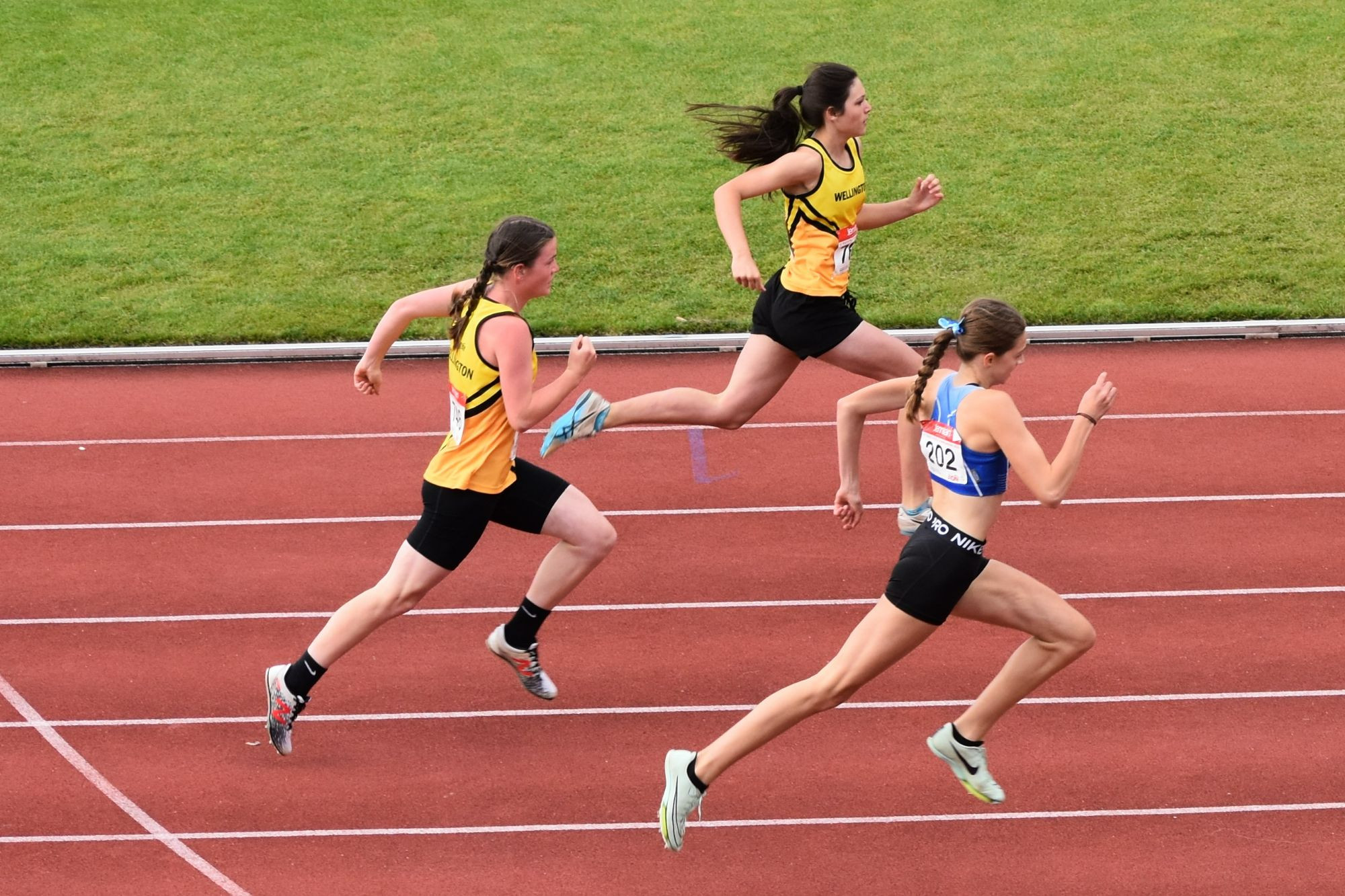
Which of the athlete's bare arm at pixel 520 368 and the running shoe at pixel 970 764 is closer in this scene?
the running shoe at pixel 970 764

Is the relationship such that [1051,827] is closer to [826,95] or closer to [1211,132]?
[826,95]

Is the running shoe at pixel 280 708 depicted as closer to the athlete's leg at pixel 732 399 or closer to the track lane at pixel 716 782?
the track lane at pixel 716 782

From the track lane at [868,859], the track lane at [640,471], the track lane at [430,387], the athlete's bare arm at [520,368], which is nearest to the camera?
the track lane at [868,859]

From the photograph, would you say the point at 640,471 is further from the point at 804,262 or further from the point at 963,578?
the point at 963,578

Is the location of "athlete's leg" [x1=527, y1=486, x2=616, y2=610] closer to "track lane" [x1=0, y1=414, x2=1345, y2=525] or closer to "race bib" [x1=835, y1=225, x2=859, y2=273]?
"race bib" [x1=835, y1=225, x2=859, y2=273]

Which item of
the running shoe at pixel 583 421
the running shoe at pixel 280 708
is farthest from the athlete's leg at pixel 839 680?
the running shoe at pixel 583 421

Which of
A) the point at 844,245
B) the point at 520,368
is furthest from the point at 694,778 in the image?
the point at 844,245

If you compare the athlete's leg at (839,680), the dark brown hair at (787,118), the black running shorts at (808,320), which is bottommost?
the athlete's leg at (839,680)

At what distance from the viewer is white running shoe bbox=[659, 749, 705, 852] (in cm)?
519

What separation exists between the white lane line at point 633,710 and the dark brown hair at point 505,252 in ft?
5.14

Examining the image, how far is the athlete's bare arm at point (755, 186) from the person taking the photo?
6.41 meters

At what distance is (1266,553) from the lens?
7387 millimetres

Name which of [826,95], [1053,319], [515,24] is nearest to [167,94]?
[515,24]

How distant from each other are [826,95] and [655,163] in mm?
6740
